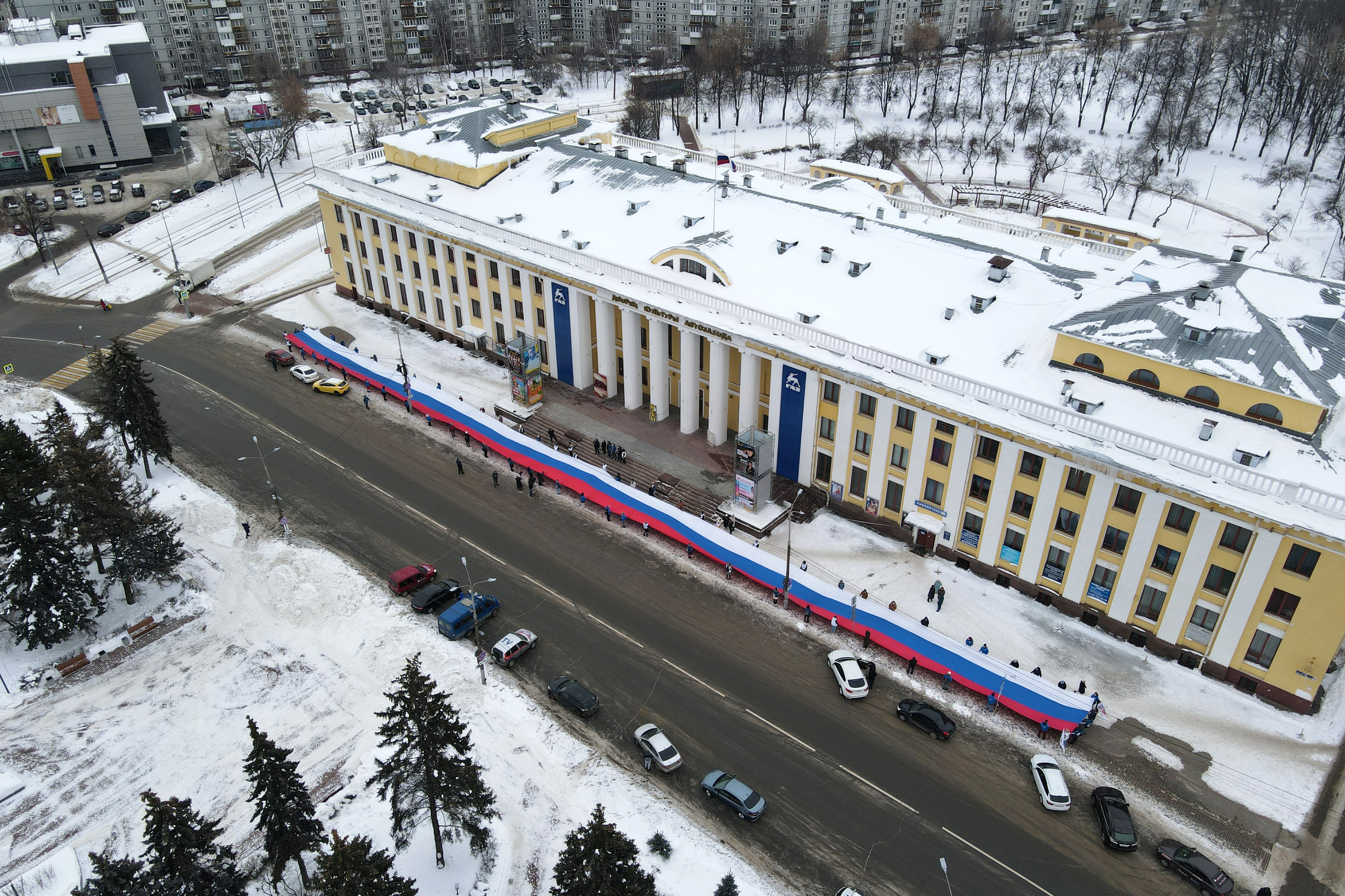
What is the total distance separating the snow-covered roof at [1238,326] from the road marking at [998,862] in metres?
24.4

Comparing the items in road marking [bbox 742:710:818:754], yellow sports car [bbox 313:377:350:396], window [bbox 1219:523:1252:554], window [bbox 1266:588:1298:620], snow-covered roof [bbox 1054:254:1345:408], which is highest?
snow-covered roof [bbox 1054:254:1345:408]

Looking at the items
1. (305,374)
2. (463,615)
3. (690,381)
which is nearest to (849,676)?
(463,615)

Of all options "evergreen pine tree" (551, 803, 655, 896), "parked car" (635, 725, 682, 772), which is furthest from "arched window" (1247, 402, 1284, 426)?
"evergreen pine tree" (551, 803, 655, 896)

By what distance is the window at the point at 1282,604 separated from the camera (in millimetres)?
38781

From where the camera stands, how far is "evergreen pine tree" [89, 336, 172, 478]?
180 ft

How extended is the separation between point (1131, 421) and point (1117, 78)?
110 m

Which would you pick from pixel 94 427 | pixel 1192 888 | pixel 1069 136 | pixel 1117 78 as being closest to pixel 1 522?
pixel 94 427

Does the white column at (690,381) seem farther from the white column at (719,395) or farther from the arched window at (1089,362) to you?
the arched window at (1089,362)

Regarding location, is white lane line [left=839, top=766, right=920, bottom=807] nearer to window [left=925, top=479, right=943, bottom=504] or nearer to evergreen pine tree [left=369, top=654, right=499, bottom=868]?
evergreen pine tree [left=369, top=654, right=499, bottom=868]

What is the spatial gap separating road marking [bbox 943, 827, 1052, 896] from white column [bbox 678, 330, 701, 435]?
3182cm

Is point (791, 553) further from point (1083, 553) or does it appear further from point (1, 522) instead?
point (1, 522)

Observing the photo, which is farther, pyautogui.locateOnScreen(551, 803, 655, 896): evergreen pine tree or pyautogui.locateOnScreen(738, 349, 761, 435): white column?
pyautogui.locateOnScreen(738, 349, 761, 435): white column

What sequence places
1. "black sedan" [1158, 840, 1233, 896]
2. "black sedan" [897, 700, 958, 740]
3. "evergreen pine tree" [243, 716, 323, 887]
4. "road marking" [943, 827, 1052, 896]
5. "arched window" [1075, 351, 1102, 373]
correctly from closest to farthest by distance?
"evergreen pine tree" [243, 716, 323, 887], "black sedan" [1158, 840, 1233, 896], "road marking" [943, 827, 1052, 896], "black sedan" [897, 700, 958, 740], "arched window" [1075, 351, 1102, 373]

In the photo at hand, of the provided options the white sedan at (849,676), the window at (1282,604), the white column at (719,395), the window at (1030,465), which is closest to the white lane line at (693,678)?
the white sedan at (849,676)
